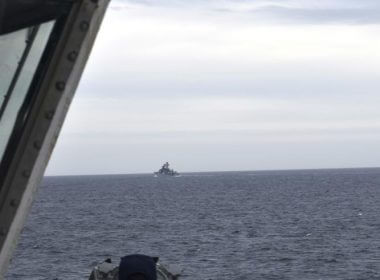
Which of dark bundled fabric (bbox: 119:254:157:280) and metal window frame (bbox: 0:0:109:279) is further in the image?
dark bundled fabric (bbox: 119:254:157:280)

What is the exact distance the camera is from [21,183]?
337 centimetres

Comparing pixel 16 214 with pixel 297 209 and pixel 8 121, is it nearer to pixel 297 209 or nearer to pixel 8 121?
pixel 8 121

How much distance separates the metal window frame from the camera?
3322 mm

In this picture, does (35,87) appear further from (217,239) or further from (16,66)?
(217,239)

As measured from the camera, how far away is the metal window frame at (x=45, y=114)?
3322mm

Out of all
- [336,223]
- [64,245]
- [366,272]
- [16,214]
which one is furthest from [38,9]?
[336,223]

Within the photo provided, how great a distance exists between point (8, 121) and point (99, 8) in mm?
546

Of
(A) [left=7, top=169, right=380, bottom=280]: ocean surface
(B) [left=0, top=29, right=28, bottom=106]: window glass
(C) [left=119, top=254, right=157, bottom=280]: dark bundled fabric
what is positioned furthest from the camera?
(A) [left=7, top=169, right=380, bottom=280]: ocean surface

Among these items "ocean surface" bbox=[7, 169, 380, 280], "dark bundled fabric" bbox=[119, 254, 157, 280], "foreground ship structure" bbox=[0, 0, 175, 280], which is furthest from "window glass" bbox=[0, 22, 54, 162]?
"ocean surface" bbox=[7, 169, 380, 280]

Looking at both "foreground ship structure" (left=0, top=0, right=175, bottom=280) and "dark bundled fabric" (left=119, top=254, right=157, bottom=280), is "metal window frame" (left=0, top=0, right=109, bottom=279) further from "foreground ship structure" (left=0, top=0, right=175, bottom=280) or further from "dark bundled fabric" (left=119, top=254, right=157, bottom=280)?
"dark bundled fabric" (left=119, top=254, right=157, bottom=280)

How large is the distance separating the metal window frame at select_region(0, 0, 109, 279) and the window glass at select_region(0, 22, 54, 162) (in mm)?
40

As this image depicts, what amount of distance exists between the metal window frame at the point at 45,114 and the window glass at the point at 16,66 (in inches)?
1.6

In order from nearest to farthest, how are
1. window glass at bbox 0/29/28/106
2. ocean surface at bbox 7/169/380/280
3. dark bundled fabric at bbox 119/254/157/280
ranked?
window glass at bbox 0/29/28/106 < dark bundled fabric at bbox 119/254/157/280 < ocean surface at bbox 7/169/380/280

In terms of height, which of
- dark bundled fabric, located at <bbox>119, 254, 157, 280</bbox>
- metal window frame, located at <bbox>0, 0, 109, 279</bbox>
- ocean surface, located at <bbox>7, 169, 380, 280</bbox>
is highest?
metal window frame, located at <bbox>0, 0, 109, 279</bbox>
